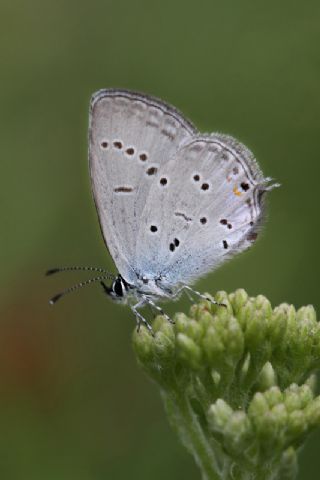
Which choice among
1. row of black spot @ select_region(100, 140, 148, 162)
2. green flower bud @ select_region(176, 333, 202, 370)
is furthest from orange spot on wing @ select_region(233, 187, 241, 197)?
green flower bud @ select_region(176, 333, 202, 370)

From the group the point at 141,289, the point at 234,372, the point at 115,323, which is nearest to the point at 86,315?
the point at 115,323

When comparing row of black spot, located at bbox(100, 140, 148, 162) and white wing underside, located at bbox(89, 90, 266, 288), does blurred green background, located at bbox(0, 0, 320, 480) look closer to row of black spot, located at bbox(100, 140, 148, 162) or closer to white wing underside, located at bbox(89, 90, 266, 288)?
white wing underside, located at bbox(89, 90, 266, 288)

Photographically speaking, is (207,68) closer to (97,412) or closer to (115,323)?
(115,323)

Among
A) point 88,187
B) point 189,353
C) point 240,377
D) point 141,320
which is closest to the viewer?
point 189,353

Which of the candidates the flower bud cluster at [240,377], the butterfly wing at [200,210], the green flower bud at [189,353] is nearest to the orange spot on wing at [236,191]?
the butterfly wing at [200,210]

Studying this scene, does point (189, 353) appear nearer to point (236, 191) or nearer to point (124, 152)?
point (236, 191)

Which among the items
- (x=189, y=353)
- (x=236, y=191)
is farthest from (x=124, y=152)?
(x=189, y=353)
